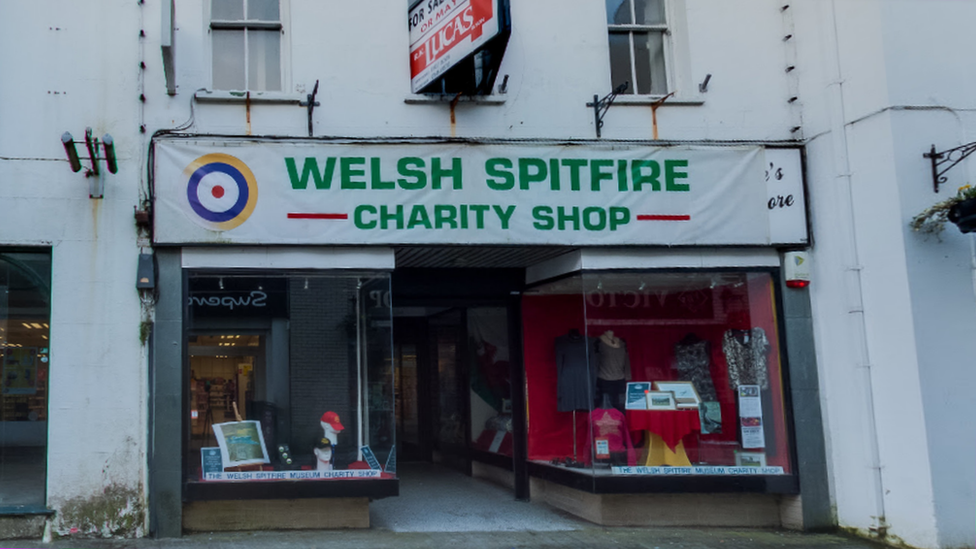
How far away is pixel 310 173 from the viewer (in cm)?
835

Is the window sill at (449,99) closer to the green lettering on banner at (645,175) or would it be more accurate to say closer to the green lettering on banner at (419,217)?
the green lettering on banner at (419,217)

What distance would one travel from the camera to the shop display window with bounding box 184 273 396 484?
8.22m

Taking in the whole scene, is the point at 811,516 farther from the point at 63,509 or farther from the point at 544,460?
the point at 63,509

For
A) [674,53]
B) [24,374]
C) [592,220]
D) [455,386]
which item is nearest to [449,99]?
[592,220]

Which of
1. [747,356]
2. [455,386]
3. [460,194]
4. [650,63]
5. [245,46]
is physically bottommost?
[455,386]

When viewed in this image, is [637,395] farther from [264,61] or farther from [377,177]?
[264,61]

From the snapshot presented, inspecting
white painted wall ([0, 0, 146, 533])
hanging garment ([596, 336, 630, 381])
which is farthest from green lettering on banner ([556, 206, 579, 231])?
white painted wall ([0, 0, 146, 533])

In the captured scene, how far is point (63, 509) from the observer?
770 centimetres

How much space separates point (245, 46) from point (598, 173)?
3.95 metres

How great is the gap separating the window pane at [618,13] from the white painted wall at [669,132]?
Answer: 44 centimetres

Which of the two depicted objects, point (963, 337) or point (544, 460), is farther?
point (544, 460)

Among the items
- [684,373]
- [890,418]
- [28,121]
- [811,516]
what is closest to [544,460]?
[684,373]

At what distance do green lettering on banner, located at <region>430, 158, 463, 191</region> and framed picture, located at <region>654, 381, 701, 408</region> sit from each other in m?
3.21

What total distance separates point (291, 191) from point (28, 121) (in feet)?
8.42
